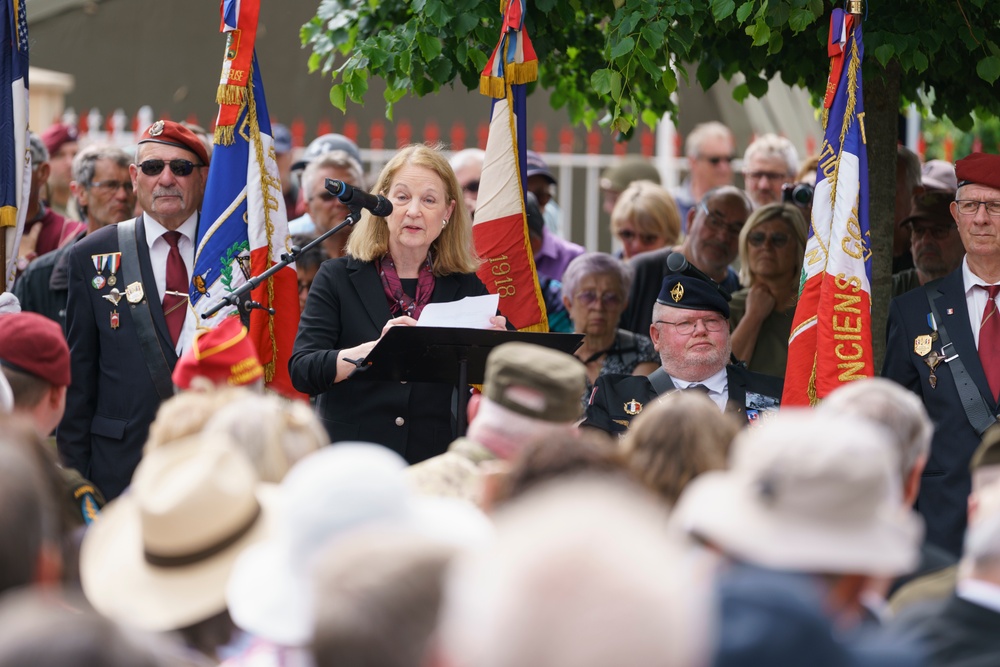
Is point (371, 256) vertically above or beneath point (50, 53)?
beneath

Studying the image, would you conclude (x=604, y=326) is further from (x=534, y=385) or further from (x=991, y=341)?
(x=534, y=385)

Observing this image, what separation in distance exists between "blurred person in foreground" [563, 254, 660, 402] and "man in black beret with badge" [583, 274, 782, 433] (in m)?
0.96

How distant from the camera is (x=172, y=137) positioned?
6418 millimetres

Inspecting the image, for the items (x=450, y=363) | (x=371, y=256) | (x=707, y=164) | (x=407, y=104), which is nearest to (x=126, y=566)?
(x=450, y=363)

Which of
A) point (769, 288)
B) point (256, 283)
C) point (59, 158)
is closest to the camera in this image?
point (256, 283)

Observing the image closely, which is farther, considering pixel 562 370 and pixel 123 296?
pixel 123 296

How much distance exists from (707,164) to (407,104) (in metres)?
4.56

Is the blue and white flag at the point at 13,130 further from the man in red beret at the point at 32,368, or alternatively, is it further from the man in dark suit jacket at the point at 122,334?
the man in red beret at the point at 32,368

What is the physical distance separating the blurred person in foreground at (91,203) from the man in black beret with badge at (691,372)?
3.16 meters

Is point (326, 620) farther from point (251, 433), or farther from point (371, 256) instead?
point (371, 256)

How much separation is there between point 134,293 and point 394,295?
1.16m

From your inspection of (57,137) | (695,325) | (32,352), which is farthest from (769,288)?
(57,137)

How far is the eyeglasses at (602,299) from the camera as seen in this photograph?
7281 millimetres

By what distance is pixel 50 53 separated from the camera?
1366 cm
